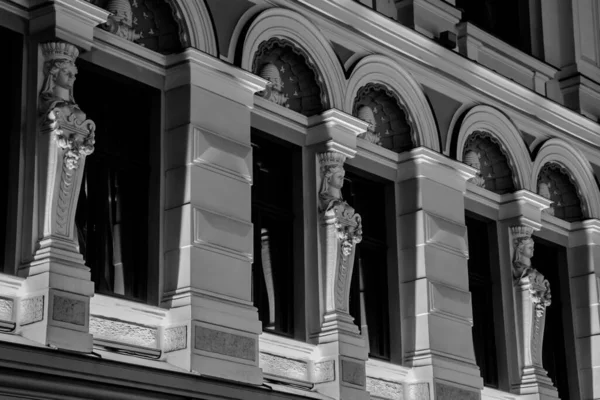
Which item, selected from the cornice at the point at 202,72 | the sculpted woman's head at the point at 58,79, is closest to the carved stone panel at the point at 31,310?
the sculpted woman's head at the point at 58,79

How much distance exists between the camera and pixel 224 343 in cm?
1450

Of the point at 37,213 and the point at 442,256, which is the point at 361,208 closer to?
the point at 442,256

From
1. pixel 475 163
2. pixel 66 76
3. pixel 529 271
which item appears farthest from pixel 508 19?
pixel 66 76

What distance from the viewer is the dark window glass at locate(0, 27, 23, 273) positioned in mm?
13414

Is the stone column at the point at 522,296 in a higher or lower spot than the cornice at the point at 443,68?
lower

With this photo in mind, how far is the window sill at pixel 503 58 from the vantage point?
19.9 metres

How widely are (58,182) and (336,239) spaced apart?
414 cm

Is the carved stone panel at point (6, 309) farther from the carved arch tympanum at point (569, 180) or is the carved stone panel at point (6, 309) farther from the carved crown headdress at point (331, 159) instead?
the carved arch tympanum at point (569, 180)

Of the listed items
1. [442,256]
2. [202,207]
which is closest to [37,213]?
[202,207]

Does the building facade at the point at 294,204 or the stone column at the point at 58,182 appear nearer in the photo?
the stone column at the point at 58,182

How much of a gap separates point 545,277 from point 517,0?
468cm

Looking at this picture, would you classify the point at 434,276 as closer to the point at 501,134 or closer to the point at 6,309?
the point at 501,134

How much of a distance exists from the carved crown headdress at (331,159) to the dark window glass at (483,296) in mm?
3477

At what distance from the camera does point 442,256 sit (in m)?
17.9
